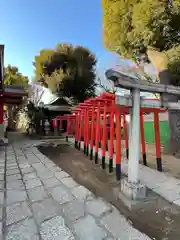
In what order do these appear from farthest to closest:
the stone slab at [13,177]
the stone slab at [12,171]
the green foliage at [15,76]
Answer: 1. the green foliage at [15,76]
2. the stone slab at [12,171]
3. the stone slab at [13,177]

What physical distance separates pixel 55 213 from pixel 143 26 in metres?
5.55

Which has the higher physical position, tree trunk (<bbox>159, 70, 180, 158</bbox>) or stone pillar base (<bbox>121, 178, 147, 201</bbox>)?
tree trunk (<bbox>159, 70, 180, 158</bbox>)

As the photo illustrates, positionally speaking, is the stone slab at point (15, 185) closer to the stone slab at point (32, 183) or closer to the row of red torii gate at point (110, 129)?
the stone slab at point (32, 183)

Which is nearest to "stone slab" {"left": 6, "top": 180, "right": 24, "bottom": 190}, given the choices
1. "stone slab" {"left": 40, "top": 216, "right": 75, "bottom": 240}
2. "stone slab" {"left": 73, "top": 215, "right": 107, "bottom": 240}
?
"stone slab" {"left": 40, "top": 216, "right": 75, "bottom": 240}

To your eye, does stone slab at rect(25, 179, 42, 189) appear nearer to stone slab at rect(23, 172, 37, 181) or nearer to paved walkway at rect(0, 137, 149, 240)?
paved walkway at rect(0, 137, 149, 240)

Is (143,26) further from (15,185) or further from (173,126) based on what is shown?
(15,185)

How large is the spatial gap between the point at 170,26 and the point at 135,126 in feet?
14.0

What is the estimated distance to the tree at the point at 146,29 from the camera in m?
4.78

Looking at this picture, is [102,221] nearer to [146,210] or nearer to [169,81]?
[146,210]

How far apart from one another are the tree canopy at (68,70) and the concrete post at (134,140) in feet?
43.3

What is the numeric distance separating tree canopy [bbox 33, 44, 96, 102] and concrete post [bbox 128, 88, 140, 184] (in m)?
13.2

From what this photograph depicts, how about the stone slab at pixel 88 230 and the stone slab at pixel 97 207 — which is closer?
the stone slab at pixel 88 230

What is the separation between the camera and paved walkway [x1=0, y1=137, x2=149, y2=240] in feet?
5.64

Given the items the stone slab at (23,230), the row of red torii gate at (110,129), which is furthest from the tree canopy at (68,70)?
the stone slab at (23,230)
